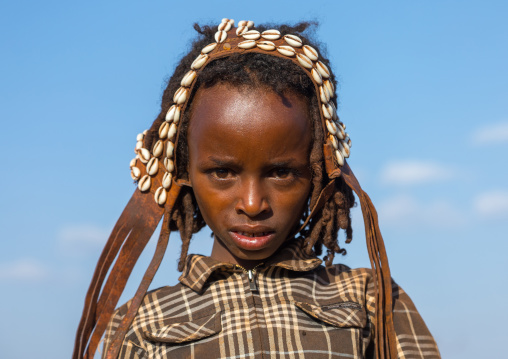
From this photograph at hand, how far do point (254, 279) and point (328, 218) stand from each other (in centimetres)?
42

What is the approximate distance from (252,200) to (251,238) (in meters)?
0.20

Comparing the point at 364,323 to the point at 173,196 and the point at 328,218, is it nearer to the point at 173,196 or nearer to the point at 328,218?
the point at 328,218

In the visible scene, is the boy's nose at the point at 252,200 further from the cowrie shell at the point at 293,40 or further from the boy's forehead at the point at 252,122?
the cowrie shell at the point at 293,40

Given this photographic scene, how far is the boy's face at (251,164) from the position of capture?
3119mm

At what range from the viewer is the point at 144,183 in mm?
3537

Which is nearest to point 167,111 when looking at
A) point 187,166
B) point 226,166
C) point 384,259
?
point 187,166

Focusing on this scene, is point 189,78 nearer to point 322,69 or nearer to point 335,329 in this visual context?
point 322,69

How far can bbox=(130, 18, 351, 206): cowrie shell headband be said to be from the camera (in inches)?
131

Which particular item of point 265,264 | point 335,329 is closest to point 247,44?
point 265,264

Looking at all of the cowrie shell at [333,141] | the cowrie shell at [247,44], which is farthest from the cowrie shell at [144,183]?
the cowrie shell at [333,141]

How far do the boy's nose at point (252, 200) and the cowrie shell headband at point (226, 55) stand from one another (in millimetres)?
346

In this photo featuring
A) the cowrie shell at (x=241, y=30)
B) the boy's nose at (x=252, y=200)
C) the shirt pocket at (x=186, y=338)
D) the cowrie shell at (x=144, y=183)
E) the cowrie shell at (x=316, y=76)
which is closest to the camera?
the boy's nose at (x=252, y=200)

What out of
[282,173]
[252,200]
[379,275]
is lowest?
[379,275]

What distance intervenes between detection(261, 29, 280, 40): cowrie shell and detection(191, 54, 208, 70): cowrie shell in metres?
0.26
